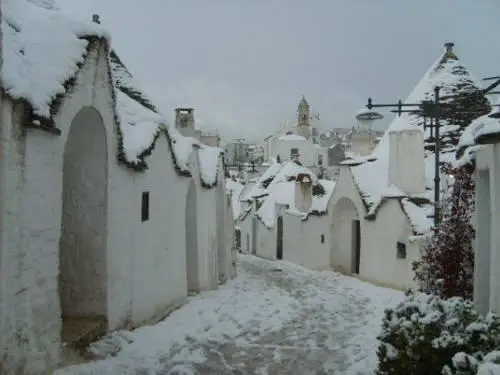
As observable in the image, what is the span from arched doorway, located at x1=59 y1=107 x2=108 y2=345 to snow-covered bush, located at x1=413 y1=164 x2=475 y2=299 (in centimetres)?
577

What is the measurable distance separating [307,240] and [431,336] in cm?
2065

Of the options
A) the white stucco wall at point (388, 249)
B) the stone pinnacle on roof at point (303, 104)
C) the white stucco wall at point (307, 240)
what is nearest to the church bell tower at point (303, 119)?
the stone pinnacle on roof at point (303, 104)

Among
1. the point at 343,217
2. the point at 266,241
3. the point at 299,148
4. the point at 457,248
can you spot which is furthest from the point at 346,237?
the point at 299,148

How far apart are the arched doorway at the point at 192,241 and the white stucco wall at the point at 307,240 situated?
10.0m

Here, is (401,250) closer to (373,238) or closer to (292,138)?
(373,238)

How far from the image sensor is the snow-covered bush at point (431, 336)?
5.69m

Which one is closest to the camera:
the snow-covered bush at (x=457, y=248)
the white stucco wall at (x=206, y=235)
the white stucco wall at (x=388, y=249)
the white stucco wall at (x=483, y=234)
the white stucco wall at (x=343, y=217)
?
the white stucco wall at (x=483, y=234)

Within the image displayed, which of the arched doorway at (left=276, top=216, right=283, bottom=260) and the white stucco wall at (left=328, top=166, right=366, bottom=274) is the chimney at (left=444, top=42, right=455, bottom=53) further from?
the arched doorway at (left=276, top=216, right=283, bottom=260)

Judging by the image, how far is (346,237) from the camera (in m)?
23.5

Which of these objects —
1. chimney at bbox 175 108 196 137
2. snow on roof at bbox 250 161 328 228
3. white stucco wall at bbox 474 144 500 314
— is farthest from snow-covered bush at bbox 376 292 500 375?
snow on roof at bbox 250 161 328 228

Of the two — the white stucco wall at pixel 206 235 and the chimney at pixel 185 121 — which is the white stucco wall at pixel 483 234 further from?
the chimney at pixel 185 121

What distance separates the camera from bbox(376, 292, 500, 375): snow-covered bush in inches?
224

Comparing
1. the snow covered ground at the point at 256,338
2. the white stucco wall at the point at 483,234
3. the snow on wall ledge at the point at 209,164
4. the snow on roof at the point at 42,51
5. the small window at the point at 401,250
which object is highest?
the snow on roof at the point at 42,51

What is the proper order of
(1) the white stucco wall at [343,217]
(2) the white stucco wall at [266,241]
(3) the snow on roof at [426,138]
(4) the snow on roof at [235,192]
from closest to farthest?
(3) the snow on roof at [426,138] < (1) the white stucco wall at [343,217] < (2) the white stucco wall at [266,241] < (4) the snow on roof at [235,192]
